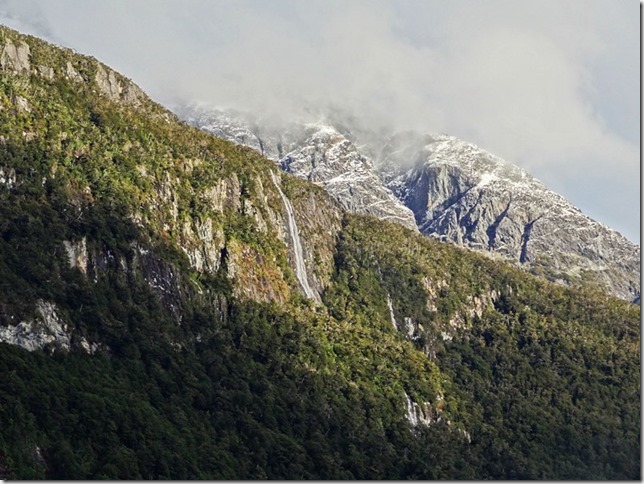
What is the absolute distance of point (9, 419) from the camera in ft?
570

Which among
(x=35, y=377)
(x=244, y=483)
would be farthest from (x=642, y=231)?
(x=35, y=377)

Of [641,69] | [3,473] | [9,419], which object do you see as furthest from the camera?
[9,419]

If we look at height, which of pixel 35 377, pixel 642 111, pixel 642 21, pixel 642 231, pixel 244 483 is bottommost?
pixel 244 483

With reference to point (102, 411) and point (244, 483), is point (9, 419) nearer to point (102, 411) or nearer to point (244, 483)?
point (102, 411)

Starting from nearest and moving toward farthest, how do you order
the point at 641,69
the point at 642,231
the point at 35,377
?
the point at 641,69, the point at 642,231, the point at 35,377

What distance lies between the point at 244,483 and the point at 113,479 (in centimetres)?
3191

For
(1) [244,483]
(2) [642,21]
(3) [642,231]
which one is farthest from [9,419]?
(2) [642,21]

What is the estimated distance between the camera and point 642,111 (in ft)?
384

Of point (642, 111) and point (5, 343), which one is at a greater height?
point (642, 111)

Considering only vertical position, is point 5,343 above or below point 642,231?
below

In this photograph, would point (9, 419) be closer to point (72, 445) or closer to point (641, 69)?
point (72, 445)

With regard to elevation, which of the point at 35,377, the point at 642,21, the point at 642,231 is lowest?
the point at 35,377

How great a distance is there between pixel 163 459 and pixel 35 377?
30.5 metres

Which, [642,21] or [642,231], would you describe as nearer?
[642,21]
